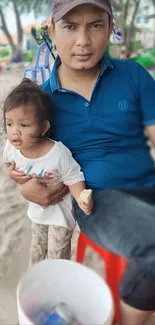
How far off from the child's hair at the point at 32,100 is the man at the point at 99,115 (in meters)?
0.07

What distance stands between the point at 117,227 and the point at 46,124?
15.3 inches

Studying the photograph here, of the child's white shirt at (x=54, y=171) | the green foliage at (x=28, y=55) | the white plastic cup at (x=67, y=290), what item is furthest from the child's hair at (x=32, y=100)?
the green foliage at (x=28, y=55)

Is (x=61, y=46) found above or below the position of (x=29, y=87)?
above

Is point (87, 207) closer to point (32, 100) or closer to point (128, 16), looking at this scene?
point (32, 100)

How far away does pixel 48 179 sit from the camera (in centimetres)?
126

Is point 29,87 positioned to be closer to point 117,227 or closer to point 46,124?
point 46,124

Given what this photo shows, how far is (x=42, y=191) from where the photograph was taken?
1253 millimetres

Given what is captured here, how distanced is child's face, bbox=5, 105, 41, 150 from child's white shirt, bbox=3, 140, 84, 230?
7 cm

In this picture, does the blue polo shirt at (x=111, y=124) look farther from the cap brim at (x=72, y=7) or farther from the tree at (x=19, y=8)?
the tree at (x=19, y=8)

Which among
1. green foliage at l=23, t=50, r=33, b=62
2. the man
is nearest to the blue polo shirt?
the man

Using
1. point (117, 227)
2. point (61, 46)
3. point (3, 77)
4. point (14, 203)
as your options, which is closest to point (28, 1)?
point (3, 77)

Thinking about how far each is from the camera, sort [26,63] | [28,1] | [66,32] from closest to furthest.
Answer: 1. [66,32]
2. [28,1]
3. [26,63]

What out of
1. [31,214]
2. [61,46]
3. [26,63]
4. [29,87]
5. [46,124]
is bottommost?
[26,63]

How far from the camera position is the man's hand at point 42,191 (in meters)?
1.25
